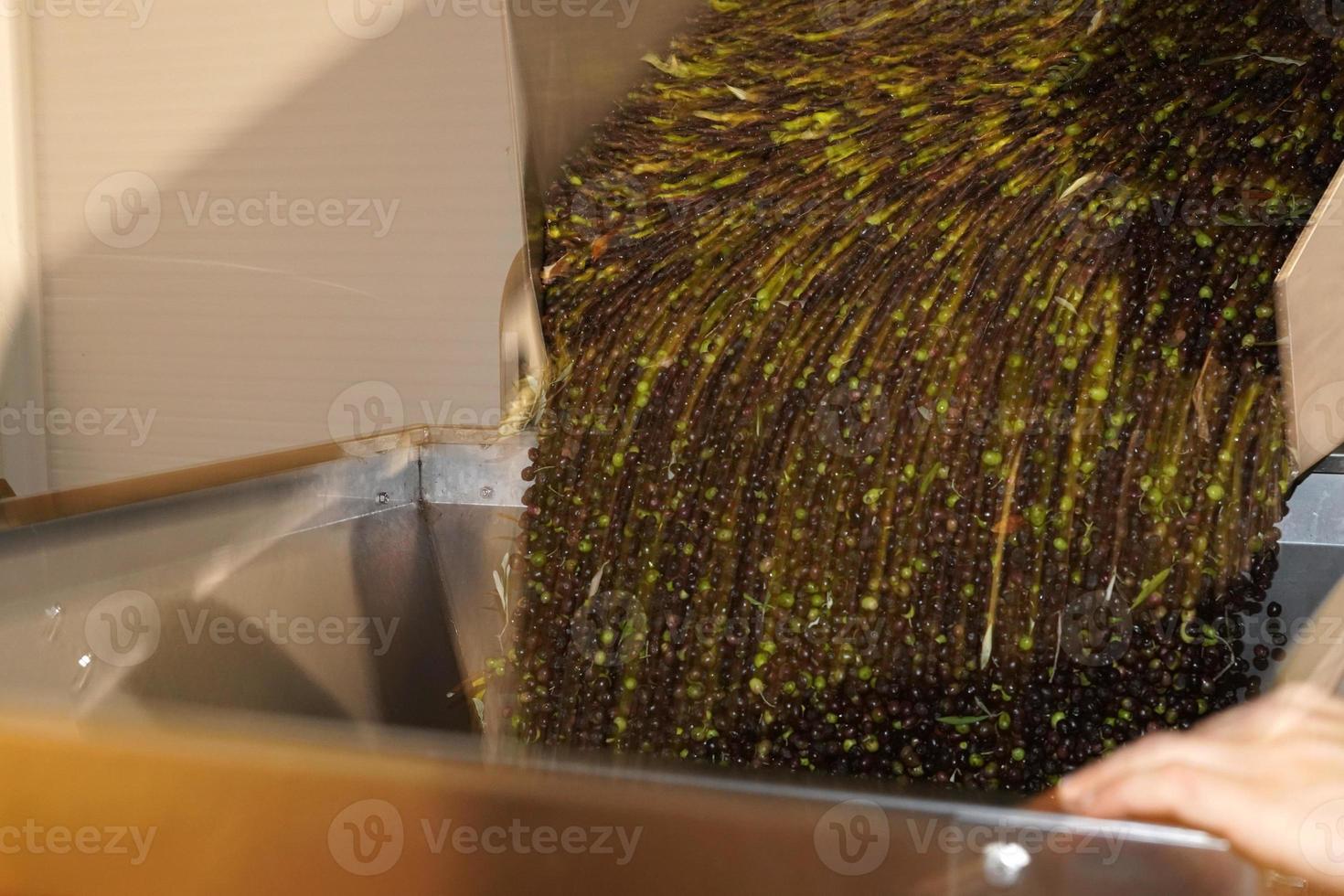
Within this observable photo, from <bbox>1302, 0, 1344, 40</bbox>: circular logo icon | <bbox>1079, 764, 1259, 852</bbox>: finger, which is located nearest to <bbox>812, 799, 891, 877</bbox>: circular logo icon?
<bbox>1079, 764, 1259, 852</bbox>: finger

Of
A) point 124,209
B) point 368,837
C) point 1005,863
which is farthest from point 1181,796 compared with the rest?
point 124,209

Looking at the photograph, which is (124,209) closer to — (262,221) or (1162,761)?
(262,221)

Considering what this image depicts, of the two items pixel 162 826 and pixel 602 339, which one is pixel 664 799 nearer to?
pixel 162 826

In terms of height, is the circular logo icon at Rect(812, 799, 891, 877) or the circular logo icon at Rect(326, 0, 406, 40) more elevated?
the circular logo icon at Rect(326, 0, 406, 40)

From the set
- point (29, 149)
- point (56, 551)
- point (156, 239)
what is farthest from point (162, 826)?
point (29, 149)

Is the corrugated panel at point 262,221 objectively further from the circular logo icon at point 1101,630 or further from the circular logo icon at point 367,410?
the circular logo icon at point 1101,630

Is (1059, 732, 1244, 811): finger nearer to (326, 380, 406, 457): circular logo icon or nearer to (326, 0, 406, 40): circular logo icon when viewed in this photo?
(326, 380, 406, 457): circular logo icon
